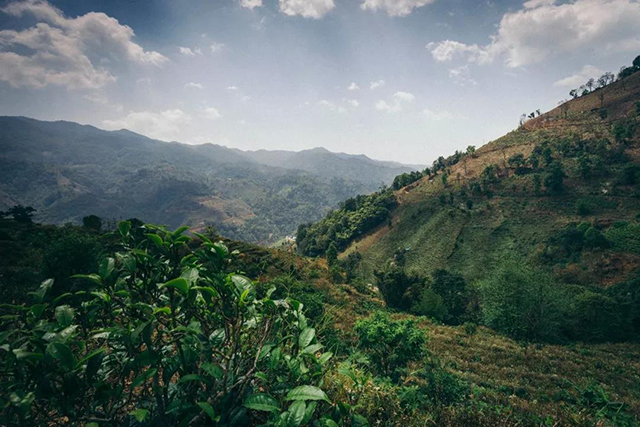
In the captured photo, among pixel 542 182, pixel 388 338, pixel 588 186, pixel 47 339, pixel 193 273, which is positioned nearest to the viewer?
pixel 47 339

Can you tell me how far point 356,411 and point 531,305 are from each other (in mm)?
40131

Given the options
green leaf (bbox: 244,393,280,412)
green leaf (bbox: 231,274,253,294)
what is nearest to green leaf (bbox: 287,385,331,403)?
green leaf (bbox: 244,393,280,412)

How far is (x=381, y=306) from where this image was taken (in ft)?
Result: 133

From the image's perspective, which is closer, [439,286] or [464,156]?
[439,286]

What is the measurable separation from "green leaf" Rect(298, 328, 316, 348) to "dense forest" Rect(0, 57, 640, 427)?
0.06ft

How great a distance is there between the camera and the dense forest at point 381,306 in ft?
6.53

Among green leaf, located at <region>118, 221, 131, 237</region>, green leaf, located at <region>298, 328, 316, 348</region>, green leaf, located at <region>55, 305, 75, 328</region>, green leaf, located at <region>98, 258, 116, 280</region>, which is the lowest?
green leaf, located at <region>298, 328, 316, 348</region>

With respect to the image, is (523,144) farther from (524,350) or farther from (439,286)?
(524,350)

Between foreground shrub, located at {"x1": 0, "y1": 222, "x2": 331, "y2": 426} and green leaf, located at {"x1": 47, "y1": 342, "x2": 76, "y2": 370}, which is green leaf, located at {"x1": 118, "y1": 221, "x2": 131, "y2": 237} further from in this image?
green leaf, located at {"x1": 47, "y1": 342, "x2": 76, "y2": 370}

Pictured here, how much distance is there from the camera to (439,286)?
1801 inches

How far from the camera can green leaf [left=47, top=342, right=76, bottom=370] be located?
158 cm

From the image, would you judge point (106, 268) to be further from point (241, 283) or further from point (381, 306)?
point (381, 306)

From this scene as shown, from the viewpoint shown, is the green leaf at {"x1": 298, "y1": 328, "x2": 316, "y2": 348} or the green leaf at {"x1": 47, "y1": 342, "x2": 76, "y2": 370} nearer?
the green leaf at {"x1": 47, "y1": 342, "x2": 76, "y2": 370}

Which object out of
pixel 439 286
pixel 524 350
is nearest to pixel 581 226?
pixel 439 286
